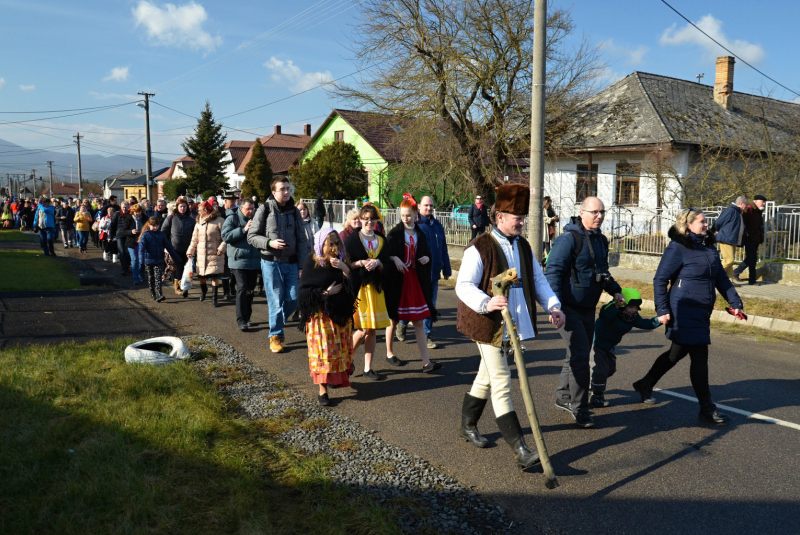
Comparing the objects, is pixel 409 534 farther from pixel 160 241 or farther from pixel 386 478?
pixel 160 241

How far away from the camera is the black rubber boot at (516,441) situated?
4285 millimetres

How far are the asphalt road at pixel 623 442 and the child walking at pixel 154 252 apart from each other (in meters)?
4.46

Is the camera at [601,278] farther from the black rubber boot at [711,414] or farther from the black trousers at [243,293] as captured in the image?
the black trousers at [243,293]

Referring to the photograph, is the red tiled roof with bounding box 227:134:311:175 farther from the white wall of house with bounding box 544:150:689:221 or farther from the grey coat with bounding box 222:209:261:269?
the grey coat with bounding box 222:209:261:269

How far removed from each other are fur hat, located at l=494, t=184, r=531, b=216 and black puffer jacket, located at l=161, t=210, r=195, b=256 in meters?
9.35

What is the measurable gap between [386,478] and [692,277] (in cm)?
328

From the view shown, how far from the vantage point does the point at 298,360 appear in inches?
293

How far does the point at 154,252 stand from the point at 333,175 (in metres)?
24.1

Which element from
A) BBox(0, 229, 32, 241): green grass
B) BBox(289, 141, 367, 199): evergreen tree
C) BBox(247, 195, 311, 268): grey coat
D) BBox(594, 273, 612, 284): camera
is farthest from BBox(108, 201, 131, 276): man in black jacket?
BBox(289, 141, 367, 199): evergreen tree

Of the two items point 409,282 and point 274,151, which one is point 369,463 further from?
point 274,151

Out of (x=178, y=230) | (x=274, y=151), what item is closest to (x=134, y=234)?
(x=178, y=230)

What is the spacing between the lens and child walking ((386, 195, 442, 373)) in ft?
22.8

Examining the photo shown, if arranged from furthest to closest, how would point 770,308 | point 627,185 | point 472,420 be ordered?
1. point 627,185
2. point 770,308
3. point 472,420

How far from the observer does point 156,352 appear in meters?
6.79
